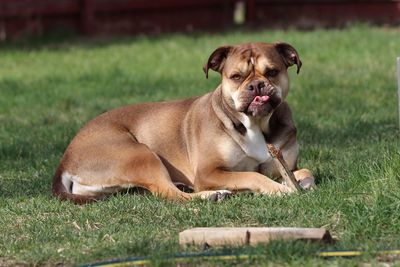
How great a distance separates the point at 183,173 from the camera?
24.9 ft

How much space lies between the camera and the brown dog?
7020 millimetres

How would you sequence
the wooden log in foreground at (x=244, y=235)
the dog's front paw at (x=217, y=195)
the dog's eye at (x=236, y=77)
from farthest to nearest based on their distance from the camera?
1. the dog's eye at (x=236, y=77)
2. the dog's front paw at (x=217, y=195)
3. the wooden log in foreground at (x=244, y=235)

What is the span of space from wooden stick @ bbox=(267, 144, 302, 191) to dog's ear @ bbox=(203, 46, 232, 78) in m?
0.76

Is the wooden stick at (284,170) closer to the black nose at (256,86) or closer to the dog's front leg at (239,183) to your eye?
the dog's front leg at (239,183)

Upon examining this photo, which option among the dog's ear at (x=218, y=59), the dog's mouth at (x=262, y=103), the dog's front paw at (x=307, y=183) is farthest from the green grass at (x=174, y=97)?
the dog's ear at (x=218, y=59)

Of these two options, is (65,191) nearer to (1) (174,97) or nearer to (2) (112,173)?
(2) (112,173)

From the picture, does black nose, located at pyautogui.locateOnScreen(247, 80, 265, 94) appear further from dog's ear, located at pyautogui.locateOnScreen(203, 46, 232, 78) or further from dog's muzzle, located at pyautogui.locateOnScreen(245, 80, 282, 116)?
dog's ear, located at pyautogui.locateOnScreen(203, 46, 232, 78)

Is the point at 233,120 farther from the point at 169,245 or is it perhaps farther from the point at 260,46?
the point at 169,245

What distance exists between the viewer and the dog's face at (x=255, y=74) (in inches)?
272

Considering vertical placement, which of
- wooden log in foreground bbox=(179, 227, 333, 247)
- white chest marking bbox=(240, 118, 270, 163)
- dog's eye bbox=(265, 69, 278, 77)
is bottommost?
white chest marking bbox=(240, 118, 270, 163)

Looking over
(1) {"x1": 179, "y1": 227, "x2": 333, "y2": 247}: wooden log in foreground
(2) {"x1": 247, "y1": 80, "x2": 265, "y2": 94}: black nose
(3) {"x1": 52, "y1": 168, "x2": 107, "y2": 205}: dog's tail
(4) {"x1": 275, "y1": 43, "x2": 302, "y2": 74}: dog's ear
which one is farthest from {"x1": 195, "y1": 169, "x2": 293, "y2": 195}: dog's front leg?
(1) {"x1": 179, "y1": 227, "x2": 333, "y2": 247}: wooden log in foreground

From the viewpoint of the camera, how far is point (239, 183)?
703cm

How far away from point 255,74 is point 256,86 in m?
0.15

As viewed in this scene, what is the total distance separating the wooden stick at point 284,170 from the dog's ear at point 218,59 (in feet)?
2.49
